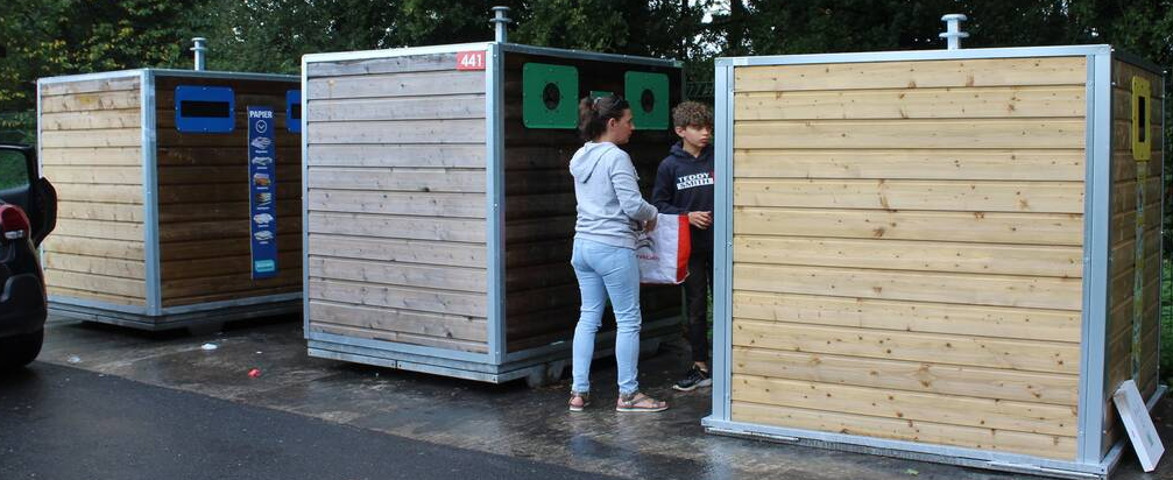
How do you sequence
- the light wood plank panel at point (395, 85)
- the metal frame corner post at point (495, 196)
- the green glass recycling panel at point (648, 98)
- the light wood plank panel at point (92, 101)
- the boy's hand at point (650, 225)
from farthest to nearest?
the light wood plank panel at point (92, 101)
the green glass recycling panel at point (648, 98)
the light wood plank panel at point (395, 85)
the metal frame corner post at point (495, 196)
the boy's hand at point (650, 225)

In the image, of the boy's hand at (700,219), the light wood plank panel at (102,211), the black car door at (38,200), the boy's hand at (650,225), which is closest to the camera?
the boy's hand at (650,225)

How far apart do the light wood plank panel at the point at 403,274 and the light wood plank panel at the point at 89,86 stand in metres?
2.31

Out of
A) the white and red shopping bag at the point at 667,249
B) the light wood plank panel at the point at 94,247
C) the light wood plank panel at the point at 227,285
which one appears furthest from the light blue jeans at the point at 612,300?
the light wood plank panel at the point at 94,247

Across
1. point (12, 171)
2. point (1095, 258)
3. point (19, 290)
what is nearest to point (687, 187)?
point (1095, 258)

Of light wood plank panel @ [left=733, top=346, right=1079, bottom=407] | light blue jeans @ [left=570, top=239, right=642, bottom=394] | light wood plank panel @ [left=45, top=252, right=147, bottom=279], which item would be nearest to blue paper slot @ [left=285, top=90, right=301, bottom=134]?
light wood plank panel @ [left=45, top=252, right=147, bottom=279]

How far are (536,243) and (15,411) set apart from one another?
2954 mm

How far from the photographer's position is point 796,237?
5.89 m

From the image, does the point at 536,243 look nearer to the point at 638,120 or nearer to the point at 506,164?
the point at 506,164

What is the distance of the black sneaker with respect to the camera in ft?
24.2

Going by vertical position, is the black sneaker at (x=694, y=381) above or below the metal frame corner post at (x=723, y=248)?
below

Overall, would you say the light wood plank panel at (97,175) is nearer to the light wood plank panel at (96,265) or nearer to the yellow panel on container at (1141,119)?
the light wood plank panel at (96,265)

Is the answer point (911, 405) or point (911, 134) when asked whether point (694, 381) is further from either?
point (911, 134)

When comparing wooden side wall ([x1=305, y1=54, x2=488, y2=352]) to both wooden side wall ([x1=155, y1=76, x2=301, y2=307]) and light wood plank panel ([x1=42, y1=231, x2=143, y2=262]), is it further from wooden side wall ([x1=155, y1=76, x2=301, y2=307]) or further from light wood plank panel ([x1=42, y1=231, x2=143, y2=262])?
light wood plank panel ([x1=42, y1=231, x2=143, y2=262])

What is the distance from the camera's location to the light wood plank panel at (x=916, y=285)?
5.38m
